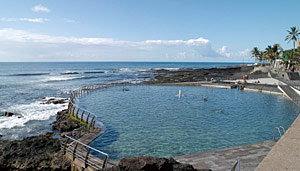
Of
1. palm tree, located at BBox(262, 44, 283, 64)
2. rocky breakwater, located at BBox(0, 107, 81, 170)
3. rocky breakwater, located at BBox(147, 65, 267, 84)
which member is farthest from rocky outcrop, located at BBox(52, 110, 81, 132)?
palm tree, located at BBox(262, 44, 283, 64)

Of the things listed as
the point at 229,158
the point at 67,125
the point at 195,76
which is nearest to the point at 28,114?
the point at 67,125

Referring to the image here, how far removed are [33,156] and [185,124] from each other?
12786 mm

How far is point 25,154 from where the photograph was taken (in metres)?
13.5

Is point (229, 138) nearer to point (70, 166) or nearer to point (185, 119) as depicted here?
point (185, 119)

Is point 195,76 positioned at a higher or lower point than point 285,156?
lower

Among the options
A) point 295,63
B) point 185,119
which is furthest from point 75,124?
point 295,63

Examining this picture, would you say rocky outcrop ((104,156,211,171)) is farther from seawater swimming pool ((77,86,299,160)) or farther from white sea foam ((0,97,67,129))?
white sea foam ((0,97,67,129))

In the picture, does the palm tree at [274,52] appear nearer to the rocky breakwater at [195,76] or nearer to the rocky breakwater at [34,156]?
the rocky breakwater at [195,76]

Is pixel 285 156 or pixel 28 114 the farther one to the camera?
pixel 28 114

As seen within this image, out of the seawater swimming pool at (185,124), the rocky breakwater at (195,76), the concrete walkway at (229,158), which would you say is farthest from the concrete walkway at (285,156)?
the rocky breakwater at (195,76)

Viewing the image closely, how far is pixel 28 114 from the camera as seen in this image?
2722 centimetres

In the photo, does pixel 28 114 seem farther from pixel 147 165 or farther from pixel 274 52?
pixel 274 52

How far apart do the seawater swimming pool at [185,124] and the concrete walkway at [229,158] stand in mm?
2192

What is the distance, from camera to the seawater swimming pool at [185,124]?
15180 millimetres
